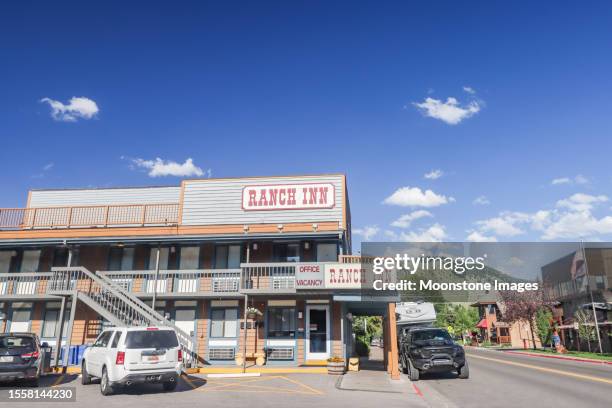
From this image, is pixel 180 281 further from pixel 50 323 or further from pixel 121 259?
pixel 50 323

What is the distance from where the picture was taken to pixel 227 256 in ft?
78.8

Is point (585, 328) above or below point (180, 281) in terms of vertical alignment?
below

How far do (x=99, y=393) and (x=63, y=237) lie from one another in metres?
13.0

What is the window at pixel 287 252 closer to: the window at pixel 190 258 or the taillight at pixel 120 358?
the window at pixel 190 258

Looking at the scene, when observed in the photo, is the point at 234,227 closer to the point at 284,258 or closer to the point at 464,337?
the point at 284,258

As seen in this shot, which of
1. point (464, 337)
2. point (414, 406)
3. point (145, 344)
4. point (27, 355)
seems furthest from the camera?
point (464, 337)

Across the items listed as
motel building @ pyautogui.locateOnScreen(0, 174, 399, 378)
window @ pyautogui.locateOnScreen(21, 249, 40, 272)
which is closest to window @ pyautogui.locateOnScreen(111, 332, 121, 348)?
motel building @ pyautogui.locateOnScreen(0, 174, 399, 378)

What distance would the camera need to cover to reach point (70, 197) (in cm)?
2822

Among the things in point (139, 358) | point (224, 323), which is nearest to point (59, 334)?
point (224, 323)

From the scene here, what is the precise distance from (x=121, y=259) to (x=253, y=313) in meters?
8.28

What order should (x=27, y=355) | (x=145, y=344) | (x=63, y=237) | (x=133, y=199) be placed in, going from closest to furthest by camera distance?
(x=145, y=344) < (x=27, y=355) < (x=63, y=237) < (x=133, y=199)

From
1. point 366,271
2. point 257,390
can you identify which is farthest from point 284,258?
point 257,390

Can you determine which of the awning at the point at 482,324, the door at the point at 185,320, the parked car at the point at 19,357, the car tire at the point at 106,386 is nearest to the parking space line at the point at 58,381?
the parked car at the point at 19,357

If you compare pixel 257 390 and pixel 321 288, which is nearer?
pixel 257 390
